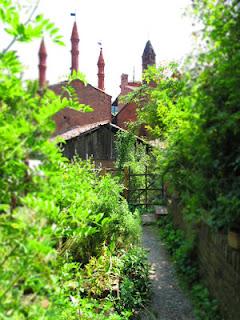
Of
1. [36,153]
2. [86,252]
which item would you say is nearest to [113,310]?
A: [86,252]

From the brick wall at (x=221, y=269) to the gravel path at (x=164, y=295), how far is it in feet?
1.41

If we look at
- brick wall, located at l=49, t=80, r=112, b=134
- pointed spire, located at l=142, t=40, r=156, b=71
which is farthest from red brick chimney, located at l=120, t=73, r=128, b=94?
brick wall, located at l=49, t=80, r=112, b=134

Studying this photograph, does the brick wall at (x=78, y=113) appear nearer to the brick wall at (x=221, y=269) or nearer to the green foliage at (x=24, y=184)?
the green foliage at (x=24, y=184)

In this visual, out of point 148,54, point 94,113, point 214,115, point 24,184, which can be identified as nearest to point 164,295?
point 214,115

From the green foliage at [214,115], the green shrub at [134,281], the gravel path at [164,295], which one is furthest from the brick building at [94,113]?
the gravel path at [164,295]

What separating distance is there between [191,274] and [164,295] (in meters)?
0.51

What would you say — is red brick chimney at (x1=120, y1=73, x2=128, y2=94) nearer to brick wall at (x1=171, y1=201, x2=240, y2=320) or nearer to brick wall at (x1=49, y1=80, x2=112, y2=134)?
brick wall at (x1=49, y1=80, x2=112, y2=134)

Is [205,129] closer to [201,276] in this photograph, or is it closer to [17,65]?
[17,65]

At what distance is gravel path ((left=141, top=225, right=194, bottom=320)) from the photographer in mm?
3979

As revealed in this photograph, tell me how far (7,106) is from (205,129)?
1.45m

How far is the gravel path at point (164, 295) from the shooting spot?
3.98 m

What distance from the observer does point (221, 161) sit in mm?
2516

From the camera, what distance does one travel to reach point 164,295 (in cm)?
452

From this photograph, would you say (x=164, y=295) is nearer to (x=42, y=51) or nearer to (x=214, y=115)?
(x=214, y=115)
